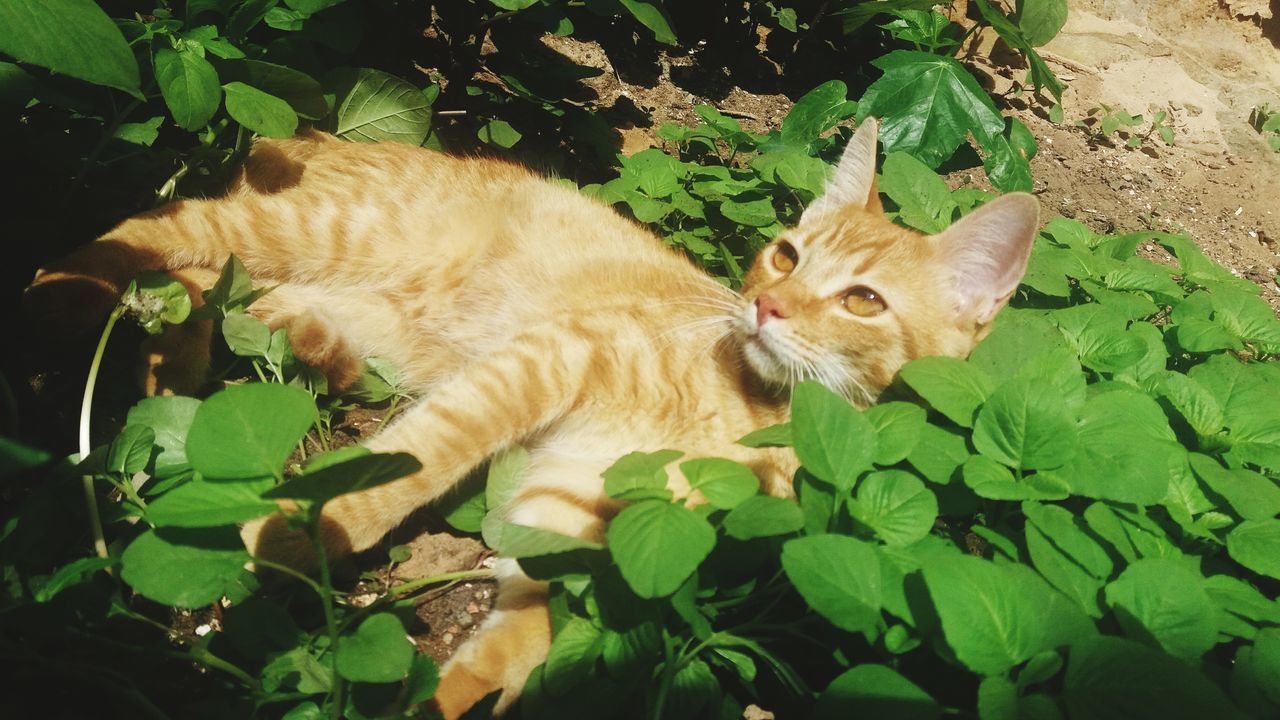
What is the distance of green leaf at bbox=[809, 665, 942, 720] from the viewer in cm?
104

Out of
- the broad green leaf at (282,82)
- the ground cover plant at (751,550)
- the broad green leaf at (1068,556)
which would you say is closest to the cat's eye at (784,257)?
the ground cover plant at (751,550)

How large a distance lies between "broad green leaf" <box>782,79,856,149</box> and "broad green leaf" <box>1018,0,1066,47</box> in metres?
0.80

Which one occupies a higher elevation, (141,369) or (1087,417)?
(1087,417)

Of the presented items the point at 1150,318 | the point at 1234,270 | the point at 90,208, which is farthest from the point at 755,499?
the point at 1234,270

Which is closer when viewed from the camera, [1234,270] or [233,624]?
[233,624]

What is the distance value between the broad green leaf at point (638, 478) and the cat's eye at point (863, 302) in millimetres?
733

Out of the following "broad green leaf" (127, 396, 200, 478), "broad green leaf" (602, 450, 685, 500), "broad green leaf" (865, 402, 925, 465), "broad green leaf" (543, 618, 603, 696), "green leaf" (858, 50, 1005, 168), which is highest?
"green leaf" (858, 50, 1005, 168)

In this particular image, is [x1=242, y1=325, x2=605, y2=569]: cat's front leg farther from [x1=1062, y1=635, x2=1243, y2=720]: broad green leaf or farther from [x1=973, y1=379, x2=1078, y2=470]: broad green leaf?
[x1=1062, y1=635, x2=1243, y2=720]: broad green leaf

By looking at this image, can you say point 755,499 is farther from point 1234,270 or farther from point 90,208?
point 1234,270

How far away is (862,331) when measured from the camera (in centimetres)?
183

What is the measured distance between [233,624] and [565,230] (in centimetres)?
155

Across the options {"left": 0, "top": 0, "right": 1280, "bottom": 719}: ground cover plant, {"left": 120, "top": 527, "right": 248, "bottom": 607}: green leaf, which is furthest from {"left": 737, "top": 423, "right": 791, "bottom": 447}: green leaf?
{"left": 120, "top": 527, "right": 248, "bottom": 607}: green leaf

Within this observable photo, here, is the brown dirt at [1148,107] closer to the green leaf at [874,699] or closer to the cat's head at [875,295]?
the cat's head at [875,295]

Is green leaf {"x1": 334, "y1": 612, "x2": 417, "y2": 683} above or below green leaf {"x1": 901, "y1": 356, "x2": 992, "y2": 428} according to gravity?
below
